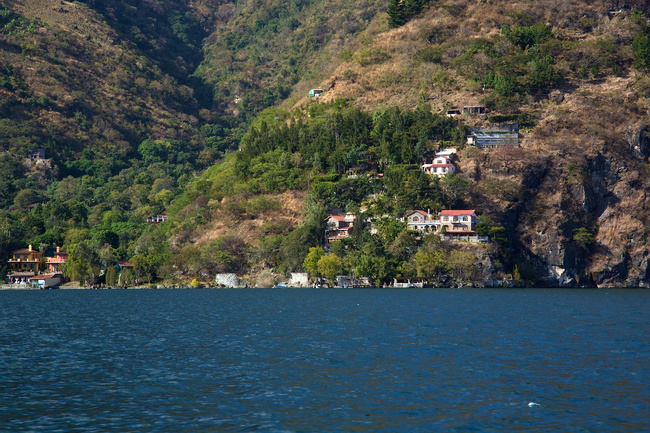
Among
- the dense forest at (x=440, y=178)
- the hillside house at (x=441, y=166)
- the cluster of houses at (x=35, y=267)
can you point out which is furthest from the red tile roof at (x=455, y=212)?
the cluster of houses at (x=35, y=267)

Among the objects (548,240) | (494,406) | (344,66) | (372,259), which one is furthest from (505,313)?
(344,66)

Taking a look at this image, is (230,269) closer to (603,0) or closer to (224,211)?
(224,211)

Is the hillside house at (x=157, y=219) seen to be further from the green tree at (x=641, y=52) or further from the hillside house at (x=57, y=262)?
the green tree at (x=641, y=52)

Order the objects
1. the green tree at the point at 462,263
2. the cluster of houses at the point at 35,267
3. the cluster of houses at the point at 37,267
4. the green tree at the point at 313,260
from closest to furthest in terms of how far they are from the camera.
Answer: the green tree at the point at 462,263 → the green tree at the point at 313,260 → the cluster of houses at the point at 37,267 → the cluster of houses at the point at 35,267

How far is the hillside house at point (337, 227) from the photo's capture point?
142 metres

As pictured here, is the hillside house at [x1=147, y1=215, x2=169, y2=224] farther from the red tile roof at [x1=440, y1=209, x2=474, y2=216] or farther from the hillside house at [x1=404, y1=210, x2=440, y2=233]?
the red tile roof at [x1=440, y1=209, x2=474, y2=216]

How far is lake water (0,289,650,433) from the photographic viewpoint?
32375mm

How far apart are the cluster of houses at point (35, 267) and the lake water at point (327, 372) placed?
74920mm

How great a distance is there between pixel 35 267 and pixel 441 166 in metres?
82.0

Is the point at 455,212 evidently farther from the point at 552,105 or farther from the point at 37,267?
the point at 37,267

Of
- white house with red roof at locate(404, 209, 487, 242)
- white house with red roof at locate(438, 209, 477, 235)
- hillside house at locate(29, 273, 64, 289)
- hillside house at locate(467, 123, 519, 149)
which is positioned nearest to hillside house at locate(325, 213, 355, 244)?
white house with red roof at locate(404, 209, 487, 242)

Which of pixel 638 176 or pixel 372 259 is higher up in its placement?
pixel 638 176

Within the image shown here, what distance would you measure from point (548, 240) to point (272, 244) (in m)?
48.9

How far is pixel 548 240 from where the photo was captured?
5394 inches
